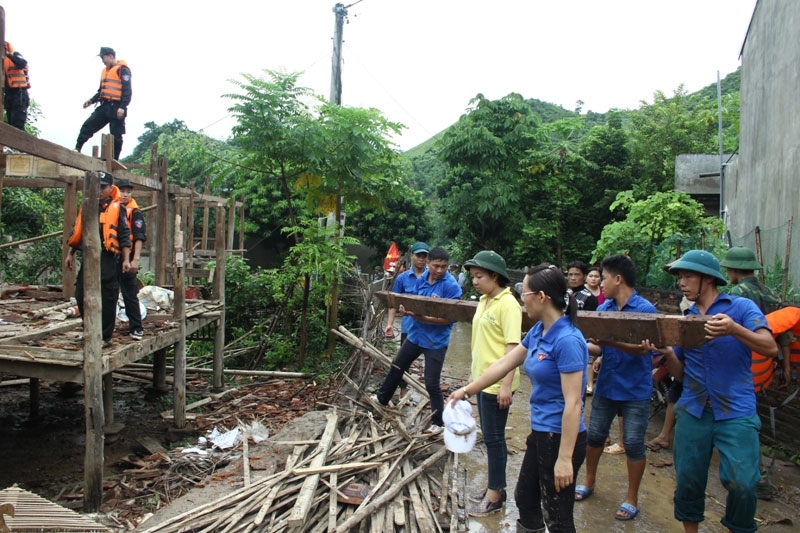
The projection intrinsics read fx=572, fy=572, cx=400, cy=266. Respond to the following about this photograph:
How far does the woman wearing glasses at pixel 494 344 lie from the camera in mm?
3924

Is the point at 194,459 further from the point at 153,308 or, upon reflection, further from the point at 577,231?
the point at 577,231

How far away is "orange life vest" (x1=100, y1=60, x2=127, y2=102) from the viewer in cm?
853

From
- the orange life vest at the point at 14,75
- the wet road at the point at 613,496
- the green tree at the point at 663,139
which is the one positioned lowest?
the wet road at the point at 613,496

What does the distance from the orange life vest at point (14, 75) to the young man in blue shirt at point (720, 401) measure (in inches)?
316

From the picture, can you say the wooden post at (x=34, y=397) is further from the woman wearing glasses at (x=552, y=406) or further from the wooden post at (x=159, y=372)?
the woman wearing glasses at (x=552, y=406)

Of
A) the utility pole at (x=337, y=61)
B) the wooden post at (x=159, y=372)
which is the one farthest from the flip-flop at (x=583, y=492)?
the utility pole at (x=337, y=61)

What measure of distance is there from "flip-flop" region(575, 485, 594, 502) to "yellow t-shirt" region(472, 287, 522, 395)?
115cm

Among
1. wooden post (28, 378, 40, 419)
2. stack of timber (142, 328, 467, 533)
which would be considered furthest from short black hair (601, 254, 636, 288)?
wooden post (28, 378, 40, 419)

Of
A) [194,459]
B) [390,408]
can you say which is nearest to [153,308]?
[194,459]

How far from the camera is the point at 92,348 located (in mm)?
5375

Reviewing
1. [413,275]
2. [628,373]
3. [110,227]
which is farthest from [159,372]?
[628,373]

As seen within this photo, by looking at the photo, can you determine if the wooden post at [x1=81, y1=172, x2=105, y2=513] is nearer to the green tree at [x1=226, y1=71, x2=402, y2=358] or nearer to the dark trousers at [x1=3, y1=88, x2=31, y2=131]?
the dark trousers at [x1=3, y1=88, x2=31, y2=131]

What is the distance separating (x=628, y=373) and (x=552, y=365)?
142 cm

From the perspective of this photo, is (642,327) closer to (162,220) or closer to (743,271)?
(743,271)
